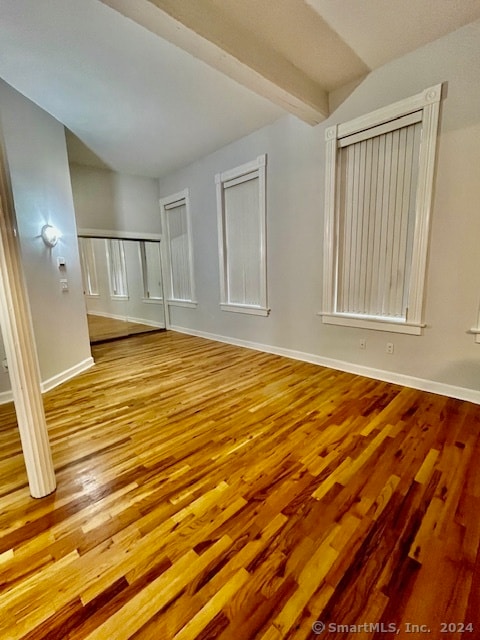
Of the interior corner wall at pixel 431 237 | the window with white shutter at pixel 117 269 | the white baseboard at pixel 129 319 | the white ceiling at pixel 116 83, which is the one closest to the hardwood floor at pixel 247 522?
the interior corner wall at pixel 431 237

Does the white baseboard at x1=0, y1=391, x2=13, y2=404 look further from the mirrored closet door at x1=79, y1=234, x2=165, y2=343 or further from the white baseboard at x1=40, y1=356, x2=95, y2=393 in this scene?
the mirrored closet door at x1=79, y1=234, x2=165, y2=343

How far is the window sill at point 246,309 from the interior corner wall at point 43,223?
7.15ft

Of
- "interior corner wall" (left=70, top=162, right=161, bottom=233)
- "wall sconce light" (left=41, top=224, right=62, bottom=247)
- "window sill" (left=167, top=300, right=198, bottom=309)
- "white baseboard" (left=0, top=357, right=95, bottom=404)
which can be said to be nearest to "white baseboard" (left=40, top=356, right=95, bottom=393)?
"white baseboard" (left=0, top=357, right=95, bottom=404)

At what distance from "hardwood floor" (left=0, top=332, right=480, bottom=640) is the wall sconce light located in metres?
1.83

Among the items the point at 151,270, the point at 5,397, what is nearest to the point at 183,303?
the point at 151,270

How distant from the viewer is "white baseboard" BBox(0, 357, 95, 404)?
291cm

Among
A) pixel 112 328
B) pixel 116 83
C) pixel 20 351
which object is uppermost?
pixel 116 83

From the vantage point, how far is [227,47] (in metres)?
2.12

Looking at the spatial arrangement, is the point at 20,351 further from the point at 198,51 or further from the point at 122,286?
the point at 122,286

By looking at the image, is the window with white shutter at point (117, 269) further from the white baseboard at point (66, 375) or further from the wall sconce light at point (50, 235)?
the wall sconce light at point (50, 235)

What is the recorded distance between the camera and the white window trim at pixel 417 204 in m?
2.54

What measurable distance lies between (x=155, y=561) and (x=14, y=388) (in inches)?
44.4

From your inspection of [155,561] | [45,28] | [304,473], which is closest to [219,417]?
[304,473]

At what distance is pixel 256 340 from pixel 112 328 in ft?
12.7
